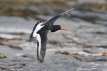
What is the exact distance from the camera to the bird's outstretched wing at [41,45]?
22.4 feet

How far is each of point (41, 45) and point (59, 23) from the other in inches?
552

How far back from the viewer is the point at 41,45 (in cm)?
698

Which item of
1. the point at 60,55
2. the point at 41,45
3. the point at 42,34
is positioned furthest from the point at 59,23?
the point at 41,45

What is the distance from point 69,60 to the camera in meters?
7.79

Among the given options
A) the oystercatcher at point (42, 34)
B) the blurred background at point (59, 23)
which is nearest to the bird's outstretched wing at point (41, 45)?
the oystercatcher at point (42, 34)

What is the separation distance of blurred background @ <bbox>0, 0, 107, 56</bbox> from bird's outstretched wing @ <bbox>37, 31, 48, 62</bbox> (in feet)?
6.84

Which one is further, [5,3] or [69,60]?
[5,3]

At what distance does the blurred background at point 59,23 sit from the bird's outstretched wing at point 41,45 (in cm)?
208

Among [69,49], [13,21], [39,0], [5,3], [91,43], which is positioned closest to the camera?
[69,49]

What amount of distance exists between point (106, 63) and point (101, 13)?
1927cm

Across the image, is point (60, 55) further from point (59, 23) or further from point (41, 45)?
point (59, 23)

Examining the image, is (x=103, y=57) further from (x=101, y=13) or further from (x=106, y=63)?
(x=101, y=13)

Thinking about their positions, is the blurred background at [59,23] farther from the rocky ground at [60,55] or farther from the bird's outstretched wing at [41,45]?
the bird's outstretched wing at [41,45]

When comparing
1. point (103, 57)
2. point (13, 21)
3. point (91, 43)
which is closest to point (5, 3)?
point (13, 21)
